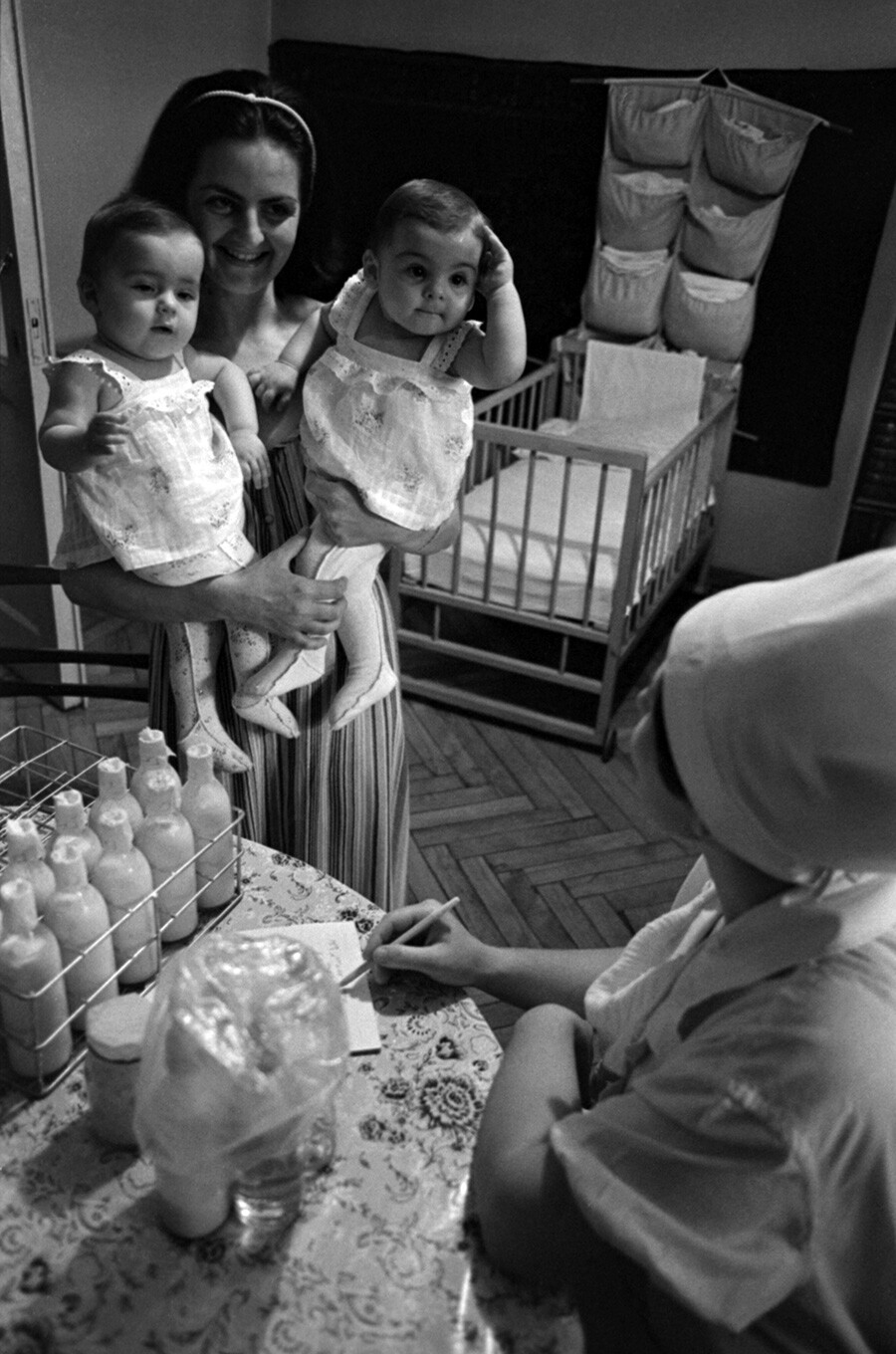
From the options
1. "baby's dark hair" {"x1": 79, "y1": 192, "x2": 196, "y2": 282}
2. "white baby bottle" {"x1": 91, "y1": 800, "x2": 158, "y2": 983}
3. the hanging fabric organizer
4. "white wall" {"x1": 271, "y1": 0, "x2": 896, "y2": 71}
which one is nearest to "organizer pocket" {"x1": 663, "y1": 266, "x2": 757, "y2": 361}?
the hanging fabric organizer

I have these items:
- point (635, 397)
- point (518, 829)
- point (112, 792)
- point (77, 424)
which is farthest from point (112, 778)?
point (635, 397)

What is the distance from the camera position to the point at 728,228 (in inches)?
144

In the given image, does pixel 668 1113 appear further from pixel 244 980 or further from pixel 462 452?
pixel 462 452

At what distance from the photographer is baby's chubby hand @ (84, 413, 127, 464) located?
1263 millimetres

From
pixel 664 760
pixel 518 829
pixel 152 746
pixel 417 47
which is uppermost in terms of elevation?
pixel 417 47

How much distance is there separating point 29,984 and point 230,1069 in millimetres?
289

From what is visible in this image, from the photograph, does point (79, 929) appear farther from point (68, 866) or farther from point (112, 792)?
point (112, 792)

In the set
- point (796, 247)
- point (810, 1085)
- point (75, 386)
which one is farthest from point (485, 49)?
point (810, 1085)

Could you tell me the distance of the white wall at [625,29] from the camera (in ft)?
11.5

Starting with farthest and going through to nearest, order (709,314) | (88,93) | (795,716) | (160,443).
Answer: (709,314), (88,93), (160,443), (795,716)

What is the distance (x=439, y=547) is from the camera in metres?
1.68

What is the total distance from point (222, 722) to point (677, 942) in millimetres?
758

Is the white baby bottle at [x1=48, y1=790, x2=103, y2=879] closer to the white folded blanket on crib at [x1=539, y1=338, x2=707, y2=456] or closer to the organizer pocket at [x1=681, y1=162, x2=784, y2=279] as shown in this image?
the white folded blanket on crib at [x1=539, y1=338, x2=707, y2=456]

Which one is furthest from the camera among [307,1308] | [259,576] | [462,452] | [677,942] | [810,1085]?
[462,452]
